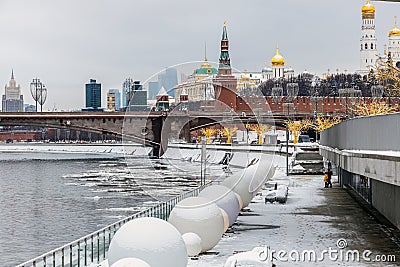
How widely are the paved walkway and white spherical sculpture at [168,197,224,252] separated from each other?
1.52ft

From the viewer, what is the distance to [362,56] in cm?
18388

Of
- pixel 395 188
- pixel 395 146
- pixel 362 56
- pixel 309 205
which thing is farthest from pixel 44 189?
pixel 362 56

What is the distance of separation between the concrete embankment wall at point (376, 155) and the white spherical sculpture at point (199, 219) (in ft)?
10.6

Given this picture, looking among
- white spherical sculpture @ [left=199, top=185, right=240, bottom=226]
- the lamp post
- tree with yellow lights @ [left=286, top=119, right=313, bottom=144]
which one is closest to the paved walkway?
white spherical sculpture @ [left=199, top=185, right=240, bottom=226]

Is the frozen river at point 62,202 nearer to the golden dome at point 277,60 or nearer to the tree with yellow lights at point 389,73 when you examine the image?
the tree with yellow lights at point 389,73

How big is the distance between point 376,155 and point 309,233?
598 cm

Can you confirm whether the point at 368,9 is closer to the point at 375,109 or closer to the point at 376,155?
the point at 375,109

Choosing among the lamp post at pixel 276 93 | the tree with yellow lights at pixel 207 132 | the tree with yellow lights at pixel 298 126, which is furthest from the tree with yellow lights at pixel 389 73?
the tree with yellow lights at pixel 207 132

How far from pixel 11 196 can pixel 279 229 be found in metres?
20.3

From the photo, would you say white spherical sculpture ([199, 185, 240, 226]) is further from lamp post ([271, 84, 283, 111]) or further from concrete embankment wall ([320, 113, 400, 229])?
lamp post ([271, 84, 283, 111])

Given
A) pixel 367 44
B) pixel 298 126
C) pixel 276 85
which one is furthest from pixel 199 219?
pixel 367 44

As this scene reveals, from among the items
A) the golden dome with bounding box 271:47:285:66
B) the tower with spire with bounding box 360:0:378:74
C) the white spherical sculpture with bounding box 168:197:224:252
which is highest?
the tower with spire with bounding box 360:0:378:74

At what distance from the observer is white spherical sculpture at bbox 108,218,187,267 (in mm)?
11359

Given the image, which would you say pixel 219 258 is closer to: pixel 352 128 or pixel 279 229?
pixel 279 229
